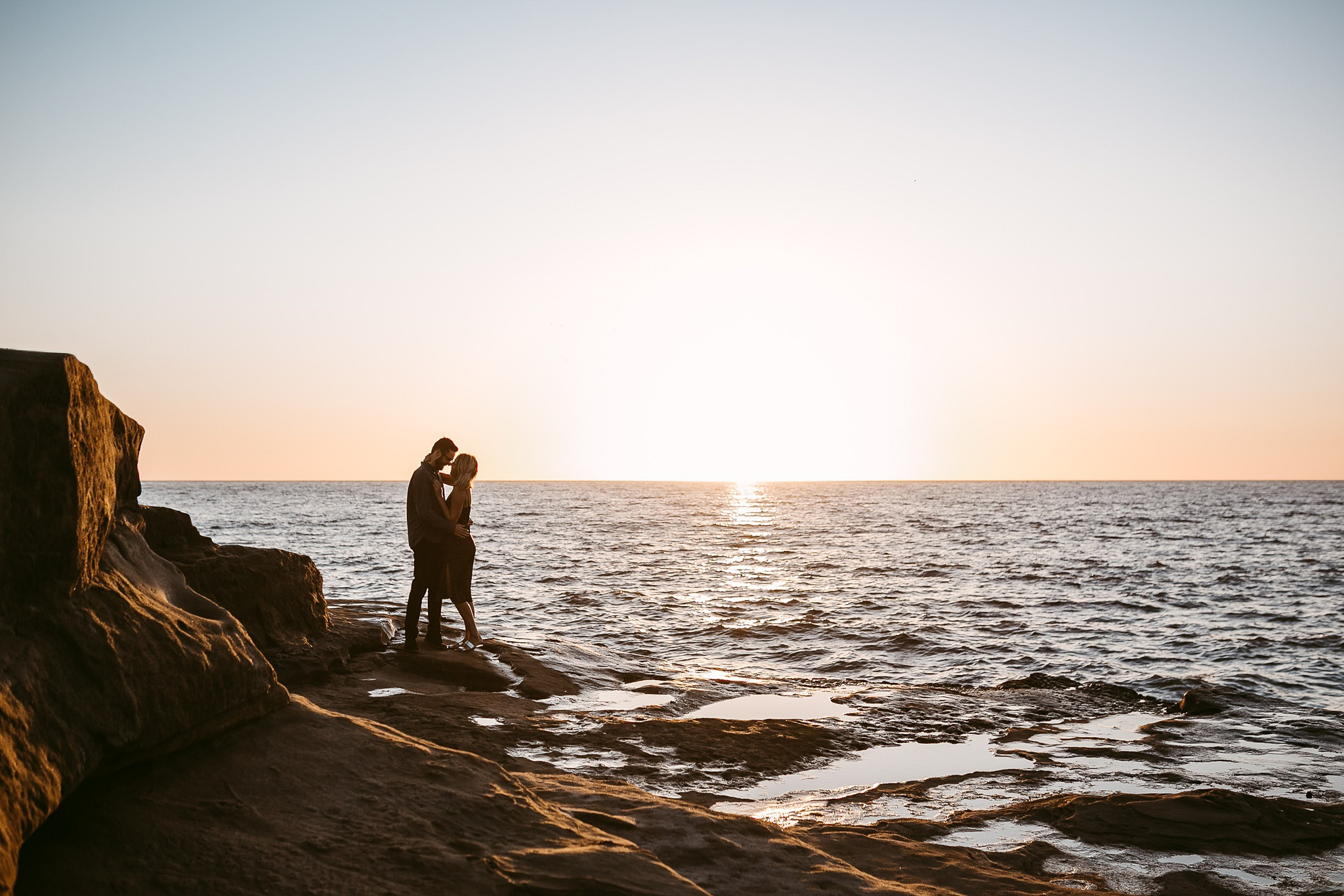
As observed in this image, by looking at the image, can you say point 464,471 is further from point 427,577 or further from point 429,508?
point 427,577

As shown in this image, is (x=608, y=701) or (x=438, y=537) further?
(x=438, y=537)

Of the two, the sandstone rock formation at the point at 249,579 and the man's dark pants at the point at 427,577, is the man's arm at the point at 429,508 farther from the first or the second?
the sandstone rock formation at the point at 249,579

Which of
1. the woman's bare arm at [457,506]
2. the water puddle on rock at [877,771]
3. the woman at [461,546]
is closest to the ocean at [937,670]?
the water puddle on rock at [877,771]

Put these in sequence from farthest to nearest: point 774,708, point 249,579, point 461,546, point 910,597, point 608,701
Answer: point 910,597 < point 461,546 < point 774,708 < point 608,701 < point 249,579

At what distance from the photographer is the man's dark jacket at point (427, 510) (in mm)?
9617

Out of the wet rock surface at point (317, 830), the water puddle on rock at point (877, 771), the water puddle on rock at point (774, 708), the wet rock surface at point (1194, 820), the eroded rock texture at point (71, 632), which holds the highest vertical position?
the eroded rock texture at point (71, 632)

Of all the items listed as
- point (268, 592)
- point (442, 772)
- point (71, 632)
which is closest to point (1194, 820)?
point (442, 772)

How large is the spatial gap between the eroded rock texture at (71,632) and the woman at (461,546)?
5660mm

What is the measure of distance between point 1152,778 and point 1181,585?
56.0 ft

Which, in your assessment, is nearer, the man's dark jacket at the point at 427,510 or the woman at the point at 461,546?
the man's dark jacket at the point at 427,510

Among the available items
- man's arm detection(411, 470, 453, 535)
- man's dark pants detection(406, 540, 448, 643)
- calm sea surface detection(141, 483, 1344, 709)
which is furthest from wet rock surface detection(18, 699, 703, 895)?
calm sea surface detection(141, 483, 1344, 709)

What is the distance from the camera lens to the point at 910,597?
19.1m

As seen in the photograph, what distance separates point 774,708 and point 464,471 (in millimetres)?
4142

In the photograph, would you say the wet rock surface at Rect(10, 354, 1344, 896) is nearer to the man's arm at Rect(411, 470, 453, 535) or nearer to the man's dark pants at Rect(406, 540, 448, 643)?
the man's dark pants at Rect(406, 540, 448, 643)
